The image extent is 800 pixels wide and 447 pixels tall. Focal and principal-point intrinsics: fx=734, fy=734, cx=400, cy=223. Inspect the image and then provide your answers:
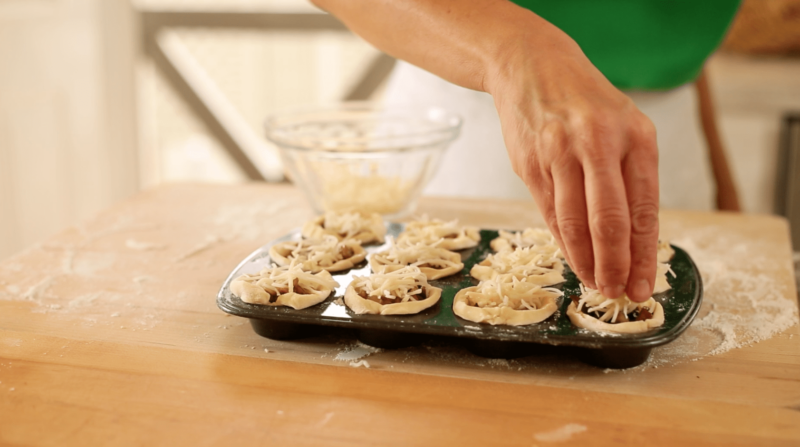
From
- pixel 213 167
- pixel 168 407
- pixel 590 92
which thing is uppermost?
pixel 590 92

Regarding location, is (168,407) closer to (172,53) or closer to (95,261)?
(95,261)

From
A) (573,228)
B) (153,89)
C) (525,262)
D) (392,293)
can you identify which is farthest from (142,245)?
(153,89)

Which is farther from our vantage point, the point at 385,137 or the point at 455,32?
the point at 385,137

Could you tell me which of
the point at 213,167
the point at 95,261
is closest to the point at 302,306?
the point at 95,261

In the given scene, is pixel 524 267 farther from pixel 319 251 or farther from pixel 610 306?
pixel 319 251

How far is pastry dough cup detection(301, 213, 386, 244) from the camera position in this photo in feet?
4.05

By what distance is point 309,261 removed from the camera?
1.08 meters

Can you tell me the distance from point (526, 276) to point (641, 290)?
0.20 metres

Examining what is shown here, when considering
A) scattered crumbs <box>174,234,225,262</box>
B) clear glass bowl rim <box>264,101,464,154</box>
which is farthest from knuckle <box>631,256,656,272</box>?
scattered crumbs <box>174,234,225,262</box>

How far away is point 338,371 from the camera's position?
2.90 ft

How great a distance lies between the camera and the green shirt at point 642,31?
159 cm

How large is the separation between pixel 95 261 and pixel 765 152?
223 centimetres

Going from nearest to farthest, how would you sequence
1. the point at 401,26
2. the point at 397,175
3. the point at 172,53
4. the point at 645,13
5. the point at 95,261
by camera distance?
the point at 401,26 < the point at 95,261 < the point at 397,175 < the point at 645,13 < the point at 172,53

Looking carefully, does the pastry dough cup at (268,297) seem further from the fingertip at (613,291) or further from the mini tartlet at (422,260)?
the fingertip at (613,291)
